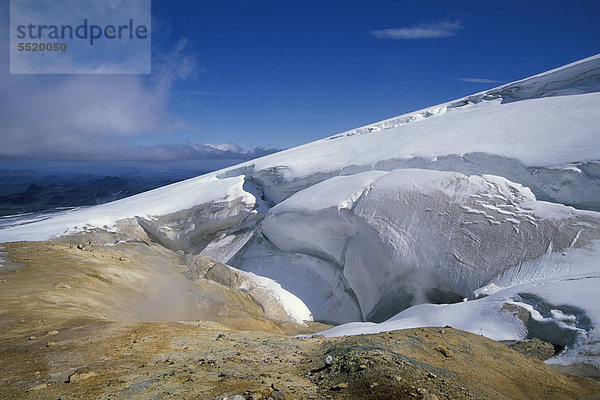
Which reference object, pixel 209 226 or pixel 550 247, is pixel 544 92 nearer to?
pixel 550 247

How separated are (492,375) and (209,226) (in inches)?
444

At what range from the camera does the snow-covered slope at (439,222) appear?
20.2 ft

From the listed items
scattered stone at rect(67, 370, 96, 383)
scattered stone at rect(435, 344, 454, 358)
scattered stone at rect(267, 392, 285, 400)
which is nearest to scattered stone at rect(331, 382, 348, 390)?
scattered stone at rect(267, 392, 285, 400)

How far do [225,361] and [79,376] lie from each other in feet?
4.52

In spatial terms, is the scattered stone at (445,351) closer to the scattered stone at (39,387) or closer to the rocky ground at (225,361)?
the rocky ground at (225,361)

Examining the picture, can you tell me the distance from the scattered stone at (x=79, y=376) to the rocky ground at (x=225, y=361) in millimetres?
17

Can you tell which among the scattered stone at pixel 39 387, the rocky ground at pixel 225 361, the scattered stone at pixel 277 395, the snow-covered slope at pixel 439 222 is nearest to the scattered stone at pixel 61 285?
the rocky ground at pixel 225 361

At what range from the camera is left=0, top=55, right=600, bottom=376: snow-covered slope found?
617 centimetres

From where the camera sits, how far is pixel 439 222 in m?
8.20

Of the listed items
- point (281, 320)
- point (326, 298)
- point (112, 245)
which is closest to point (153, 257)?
point (112, 245)

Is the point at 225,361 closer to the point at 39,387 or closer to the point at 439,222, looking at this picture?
the point at 39,387

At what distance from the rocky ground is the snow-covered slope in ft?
3.66

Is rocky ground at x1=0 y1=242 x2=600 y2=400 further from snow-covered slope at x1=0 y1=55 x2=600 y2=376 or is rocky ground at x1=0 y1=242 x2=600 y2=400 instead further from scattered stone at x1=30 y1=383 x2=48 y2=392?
snow-covered slope at x1=0 y1=55 x2=600 y2=376

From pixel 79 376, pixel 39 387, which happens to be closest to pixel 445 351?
pixel 79 376
